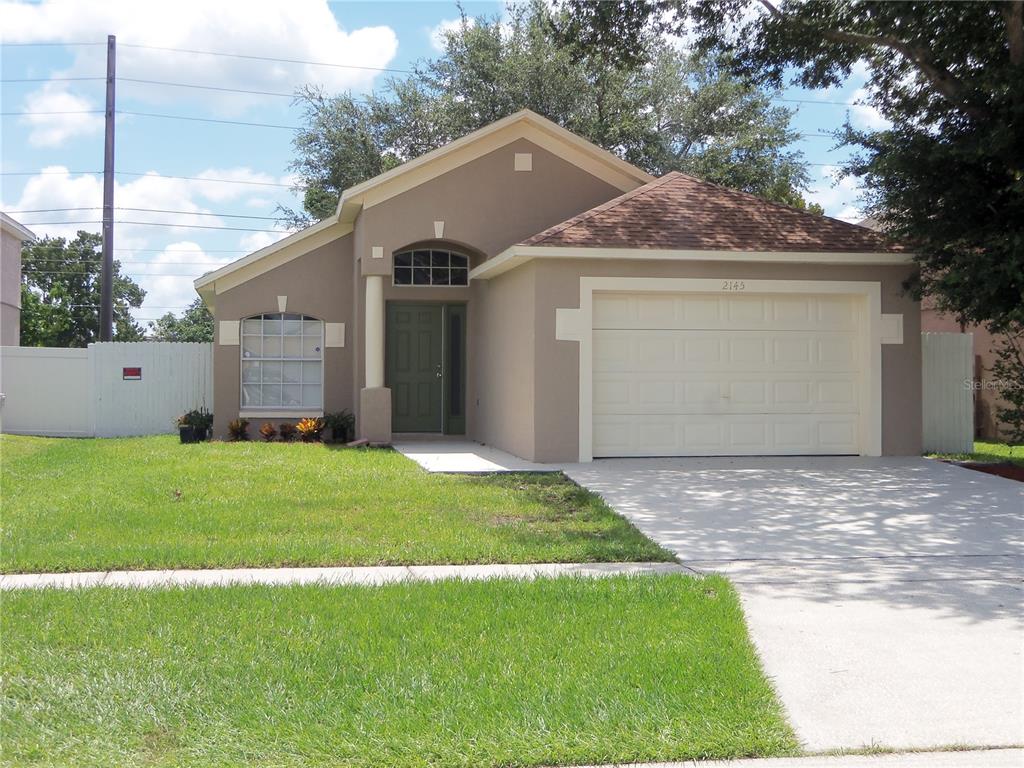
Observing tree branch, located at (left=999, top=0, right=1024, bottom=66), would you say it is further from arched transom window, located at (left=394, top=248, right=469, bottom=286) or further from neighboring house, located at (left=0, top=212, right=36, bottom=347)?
neighboring house, located at (left=0, top=212, right=36, bottom=347)

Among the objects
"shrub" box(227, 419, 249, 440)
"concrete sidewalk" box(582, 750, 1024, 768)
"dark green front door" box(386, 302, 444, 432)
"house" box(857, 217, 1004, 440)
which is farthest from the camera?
"house" box(857, 217, 1004, 440)

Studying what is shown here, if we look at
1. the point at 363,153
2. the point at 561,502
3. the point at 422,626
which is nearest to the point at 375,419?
the point at 561,502

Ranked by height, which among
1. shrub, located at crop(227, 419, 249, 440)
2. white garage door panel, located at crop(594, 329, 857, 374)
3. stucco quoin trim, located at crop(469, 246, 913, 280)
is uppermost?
stucco quoin trim, located at crop(469, 246, 913, 280)

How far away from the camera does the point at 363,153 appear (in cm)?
3066

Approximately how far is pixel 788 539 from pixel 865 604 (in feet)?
7.39

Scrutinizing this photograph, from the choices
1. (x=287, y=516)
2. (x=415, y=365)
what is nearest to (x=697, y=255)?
(x=415, y=365)

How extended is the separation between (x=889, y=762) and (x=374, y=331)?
1376 cm

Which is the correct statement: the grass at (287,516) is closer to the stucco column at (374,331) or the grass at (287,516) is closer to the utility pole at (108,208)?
the stucco column at (374,331)

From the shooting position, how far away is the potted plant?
18516mm

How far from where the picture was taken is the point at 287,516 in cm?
981

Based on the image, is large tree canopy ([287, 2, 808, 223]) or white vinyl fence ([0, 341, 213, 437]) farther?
large tree canopy ([287, 2, 808, 223])

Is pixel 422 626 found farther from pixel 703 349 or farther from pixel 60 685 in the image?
pixel 703 349

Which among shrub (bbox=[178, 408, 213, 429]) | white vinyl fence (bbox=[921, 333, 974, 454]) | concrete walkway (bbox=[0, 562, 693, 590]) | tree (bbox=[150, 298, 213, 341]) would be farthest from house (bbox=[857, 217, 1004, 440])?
tree (bbox=[150, 298, 213, 341])

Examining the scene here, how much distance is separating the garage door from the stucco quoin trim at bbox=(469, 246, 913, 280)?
64 cm
